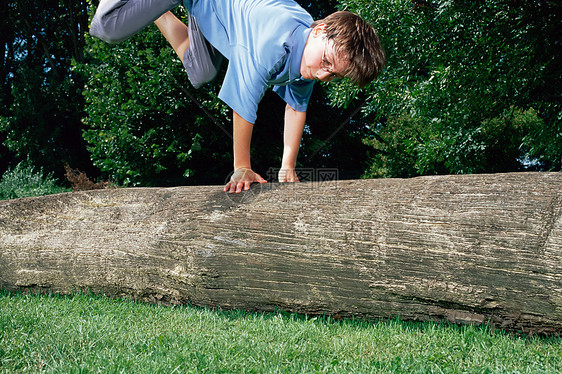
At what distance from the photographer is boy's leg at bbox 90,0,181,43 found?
3.35m

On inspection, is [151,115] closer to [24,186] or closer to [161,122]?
[161,122]

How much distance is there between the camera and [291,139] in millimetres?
3805

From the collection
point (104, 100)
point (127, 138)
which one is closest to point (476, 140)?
point (127, 138)

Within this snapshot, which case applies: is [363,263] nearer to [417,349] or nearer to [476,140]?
[417,349]

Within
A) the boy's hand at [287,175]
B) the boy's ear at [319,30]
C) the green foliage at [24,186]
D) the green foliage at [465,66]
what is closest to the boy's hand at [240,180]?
the boy's hand at [287,175]

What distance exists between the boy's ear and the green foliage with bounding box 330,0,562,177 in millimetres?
5833

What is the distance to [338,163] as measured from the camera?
13.8 meters

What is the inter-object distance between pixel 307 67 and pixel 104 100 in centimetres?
903

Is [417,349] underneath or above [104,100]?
underneath

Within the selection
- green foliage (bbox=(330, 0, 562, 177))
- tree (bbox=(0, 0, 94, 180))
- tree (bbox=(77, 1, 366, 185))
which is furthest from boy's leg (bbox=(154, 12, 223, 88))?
tree (bbox=(0, 0, 94, 180))

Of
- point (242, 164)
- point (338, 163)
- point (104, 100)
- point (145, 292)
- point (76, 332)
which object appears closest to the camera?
point (76, 332)

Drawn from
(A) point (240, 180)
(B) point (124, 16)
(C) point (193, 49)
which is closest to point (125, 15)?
(B) point (124, 16)

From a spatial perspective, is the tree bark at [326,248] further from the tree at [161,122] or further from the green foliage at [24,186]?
the green foliage at [24,186]

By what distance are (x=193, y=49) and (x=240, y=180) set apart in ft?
4.01
